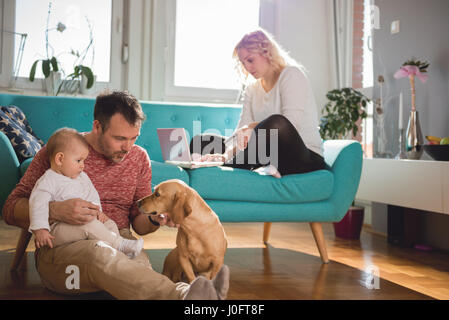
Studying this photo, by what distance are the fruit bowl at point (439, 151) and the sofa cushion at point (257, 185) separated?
0.64m

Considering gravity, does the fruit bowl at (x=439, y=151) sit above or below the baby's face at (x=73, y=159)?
above

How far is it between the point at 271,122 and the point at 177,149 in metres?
0.48

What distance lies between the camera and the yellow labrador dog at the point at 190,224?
1.53 metres

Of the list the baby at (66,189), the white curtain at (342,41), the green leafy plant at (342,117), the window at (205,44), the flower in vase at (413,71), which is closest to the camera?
the baby at (66,189)

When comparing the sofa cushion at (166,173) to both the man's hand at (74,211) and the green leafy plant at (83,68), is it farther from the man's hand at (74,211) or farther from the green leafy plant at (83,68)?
the green leafy plant at (83,68)

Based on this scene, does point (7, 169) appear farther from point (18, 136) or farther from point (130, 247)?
point (130, 247)

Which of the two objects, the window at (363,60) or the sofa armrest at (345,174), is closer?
the sofa armrest at (345,174)

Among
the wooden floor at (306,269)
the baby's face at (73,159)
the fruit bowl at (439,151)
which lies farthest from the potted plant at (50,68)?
the fruit bowl at (439,151)

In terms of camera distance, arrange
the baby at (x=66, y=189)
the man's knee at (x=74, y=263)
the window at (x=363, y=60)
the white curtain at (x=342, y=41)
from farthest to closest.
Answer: the white curtain at (x=342, y=41)
the window at (x=363, y=60)
the baby at (x=66, y=189)
the man's knee at (x=74, y=263)

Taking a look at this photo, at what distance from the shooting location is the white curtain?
4363 millimetres

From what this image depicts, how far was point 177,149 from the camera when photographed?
7.62 feet

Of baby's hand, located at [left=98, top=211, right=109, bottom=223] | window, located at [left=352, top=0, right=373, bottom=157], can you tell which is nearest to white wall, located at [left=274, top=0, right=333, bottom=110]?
window, located at [left=352, top=0, right=373, bottom=157]

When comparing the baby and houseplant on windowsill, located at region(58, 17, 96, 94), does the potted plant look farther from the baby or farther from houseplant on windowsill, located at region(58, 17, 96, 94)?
the baby
